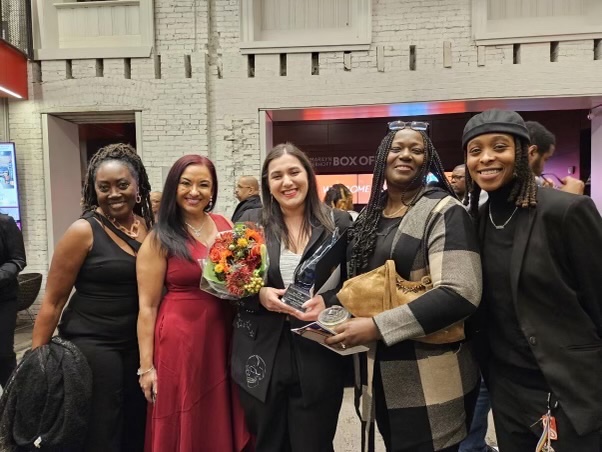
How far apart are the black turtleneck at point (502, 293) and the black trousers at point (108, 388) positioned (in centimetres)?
175

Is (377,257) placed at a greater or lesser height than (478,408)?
greater

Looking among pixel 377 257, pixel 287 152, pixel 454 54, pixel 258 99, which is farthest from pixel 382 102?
pixel 377 257

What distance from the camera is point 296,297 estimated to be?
5.84 ft

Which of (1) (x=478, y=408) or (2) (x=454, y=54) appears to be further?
(2) (x=454, y=54)

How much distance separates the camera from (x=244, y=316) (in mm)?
2029

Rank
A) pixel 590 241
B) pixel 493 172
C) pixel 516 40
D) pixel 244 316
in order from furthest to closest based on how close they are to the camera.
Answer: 1. pixel 516 40
2. pixel 244 316
3. pixel 493 172
4. pixel 590 241

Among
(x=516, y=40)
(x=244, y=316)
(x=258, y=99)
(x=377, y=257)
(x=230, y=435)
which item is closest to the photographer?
(x=377, y=257)

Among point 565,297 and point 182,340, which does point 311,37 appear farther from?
point 565,297

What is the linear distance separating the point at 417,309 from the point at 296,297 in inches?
20.2

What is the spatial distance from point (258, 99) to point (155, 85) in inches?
64.7

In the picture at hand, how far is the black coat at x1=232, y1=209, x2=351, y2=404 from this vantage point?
6.16ft

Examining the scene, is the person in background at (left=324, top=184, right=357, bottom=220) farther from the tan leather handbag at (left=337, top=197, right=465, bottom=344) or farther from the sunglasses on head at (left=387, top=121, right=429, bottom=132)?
the tan leather handbag at (left=337, top=197, right=465, bottom=344)

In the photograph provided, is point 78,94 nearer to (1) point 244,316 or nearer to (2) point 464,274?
(1) point 244,316

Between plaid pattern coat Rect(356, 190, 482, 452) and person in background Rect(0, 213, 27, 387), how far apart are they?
3001 mm
